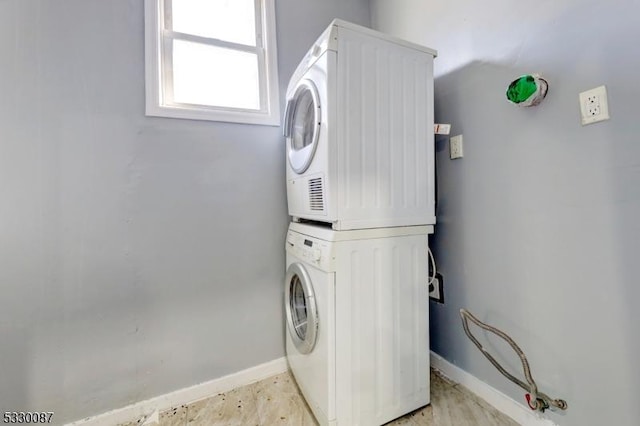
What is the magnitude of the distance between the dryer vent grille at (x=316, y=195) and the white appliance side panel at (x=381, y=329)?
0.68ft

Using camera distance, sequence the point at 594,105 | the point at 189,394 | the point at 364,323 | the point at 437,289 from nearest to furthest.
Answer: the point at 594,105
the point at 364,323
the point at 189,394
the point at 437,289

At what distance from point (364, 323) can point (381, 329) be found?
102 mm

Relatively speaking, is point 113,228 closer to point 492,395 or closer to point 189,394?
point 189,394

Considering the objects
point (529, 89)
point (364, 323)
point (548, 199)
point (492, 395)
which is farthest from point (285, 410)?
point (529, 89)

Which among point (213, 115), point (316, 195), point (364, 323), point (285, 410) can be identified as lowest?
point (285, 410)

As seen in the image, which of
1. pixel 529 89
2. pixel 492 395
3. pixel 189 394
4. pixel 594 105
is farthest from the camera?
pixel 189 394

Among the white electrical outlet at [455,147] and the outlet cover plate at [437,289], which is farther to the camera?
the outlet cover plate at [437,289]

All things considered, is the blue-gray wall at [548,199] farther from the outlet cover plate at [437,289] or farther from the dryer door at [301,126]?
the dryer door at [301,126]

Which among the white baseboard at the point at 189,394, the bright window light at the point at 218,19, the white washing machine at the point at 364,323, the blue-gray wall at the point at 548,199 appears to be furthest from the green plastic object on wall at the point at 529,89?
the white baseboard at the point at 189,394

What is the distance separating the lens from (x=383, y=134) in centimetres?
123

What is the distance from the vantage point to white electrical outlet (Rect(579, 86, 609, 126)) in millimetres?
922

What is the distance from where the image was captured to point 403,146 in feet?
4.19

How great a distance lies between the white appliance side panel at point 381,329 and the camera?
1.12 metres

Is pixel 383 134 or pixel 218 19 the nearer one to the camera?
pixel 383 134
